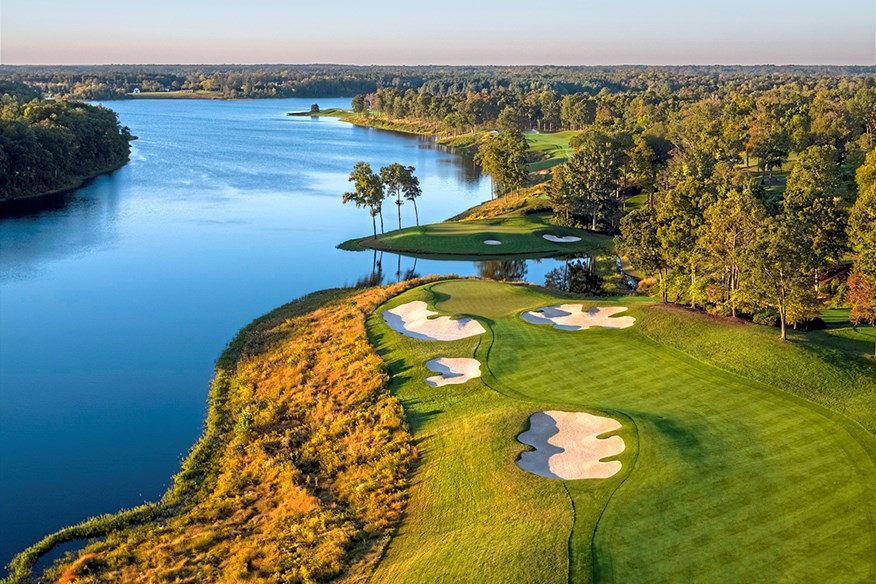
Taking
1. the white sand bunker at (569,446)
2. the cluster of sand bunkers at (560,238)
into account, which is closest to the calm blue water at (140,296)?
the cluster of sand bunkers at (560,238)

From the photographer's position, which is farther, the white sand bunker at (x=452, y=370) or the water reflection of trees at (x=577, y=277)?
the water reflection of trees at (x=577, y=277)

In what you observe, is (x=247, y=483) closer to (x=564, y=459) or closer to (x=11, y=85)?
(x=564, y=459)

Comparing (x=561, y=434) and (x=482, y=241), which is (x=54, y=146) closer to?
(x=482, y=241)

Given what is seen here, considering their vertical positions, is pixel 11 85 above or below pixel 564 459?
above

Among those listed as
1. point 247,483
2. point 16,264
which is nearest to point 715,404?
point 247,483

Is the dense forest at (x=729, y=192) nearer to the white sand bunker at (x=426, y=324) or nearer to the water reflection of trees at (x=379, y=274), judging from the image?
the white sand bunker at (x=426, y=324)
